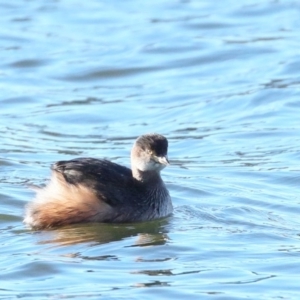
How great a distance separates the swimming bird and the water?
0.10 metres

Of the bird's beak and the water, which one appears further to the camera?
the bird's beak

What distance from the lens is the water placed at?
8156 millimetres

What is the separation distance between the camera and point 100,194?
936cm

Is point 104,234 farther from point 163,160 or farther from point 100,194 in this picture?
point 163,160

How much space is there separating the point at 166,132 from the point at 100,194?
478cm

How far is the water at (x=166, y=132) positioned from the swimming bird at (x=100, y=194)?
10 cm

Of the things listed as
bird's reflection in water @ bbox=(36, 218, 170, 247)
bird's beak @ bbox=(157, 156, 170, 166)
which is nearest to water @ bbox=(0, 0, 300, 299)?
bird's reflection in water @ bbox=(36, 218, 170, 247)

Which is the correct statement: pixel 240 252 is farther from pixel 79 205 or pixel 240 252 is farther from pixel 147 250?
pixel 79 205

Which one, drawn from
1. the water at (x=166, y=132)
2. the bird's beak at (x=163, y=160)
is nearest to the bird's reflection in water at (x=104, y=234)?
the water at (x=166, y=132)

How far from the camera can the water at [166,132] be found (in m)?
8.16

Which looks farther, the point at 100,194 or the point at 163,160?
the point at 163,160

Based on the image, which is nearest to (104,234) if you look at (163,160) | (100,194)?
(100,194)

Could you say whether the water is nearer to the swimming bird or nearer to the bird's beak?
the swimming bird

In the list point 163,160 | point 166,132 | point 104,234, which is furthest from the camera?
point 166,132
